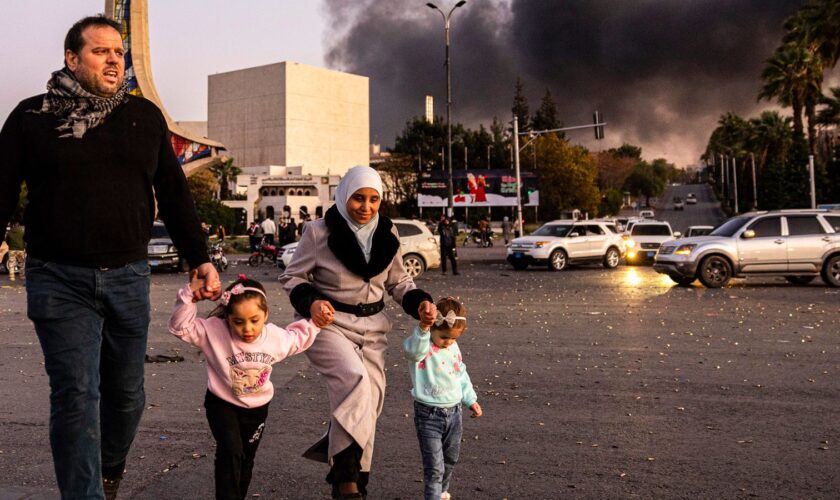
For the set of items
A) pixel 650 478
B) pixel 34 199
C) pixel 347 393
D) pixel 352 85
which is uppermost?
pixel 352 85

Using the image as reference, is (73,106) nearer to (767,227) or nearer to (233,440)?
(233,440)

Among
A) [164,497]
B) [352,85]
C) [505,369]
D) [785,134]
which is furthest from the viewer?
[352,85]

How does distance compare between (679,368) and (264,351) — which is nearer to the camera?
(264,351)

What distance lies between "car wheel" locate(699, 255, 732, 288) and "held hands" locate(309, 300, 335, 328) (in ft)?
54.7

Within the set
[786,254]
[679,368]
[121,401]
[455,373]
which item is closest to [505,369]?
[679,368]

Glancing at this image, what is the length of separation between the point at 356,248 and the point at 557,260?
2378 centimetres

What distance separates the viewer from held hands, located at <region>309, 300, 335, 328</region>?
3934mm

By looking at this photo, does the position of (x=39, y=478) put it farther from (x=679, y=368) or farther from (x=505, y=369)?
(x=679, y=368)

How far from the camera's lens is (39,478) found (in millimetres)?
4703

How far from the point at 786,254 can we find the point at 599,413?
14481mm

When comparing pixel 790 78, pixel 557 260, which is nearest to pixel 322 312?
pixel 557 260

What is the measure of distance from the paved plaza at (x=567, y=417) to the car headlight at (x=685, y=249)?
6.80m

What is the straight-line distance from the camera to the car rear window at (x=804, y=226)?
1931 centimetres

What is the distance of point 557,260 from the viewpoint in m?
27.5
